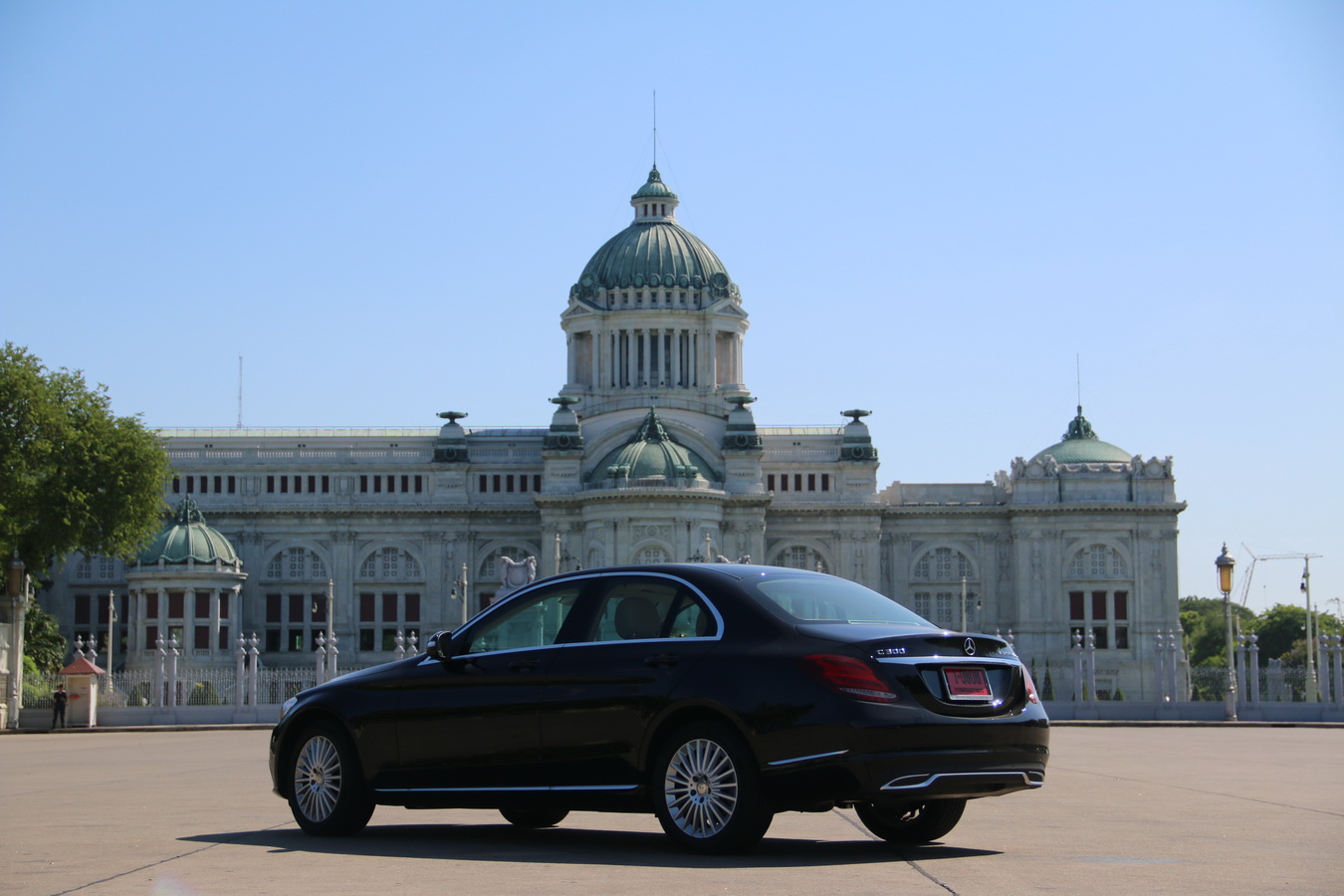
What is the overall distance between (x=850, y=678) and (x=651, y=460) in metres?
81.2

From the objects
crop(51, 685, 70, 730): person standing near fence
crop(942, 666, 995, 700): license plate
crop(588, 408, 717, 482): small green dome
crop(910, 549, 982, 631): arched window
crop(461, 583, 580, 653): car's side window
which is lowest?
crop(51, 685, 70, 730): person standing near fence

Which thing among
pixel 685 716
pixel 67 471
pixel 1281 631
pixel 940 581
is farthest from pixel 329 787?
pixel 1281 631

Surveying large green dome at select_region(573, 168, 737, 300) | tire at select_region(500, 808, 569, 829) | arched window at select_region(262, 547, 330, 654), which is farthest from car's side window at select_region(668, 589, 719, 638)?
large green dome at select_region(573, 168, 737, 300)

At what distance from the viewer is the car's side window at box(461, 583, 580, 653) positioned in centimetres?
1474

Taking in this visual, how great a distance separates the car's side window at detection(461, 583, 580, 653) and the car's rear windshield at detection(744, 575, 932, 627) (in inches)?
67.2

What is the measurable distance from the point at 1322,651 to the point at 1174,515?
39167 millimetres

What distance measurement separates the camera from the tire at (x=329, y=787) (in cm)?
1513

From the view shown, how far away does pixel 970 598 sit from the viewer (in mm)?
102688

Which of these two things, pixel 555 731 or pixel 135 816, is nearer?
pixel 555 731

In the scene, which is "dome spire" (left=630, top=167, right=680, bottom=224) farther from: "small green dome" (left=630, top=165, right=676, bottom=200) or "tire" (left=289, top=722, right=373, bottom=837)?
"tire" (left=289, top=722, right=373, bottom=837)

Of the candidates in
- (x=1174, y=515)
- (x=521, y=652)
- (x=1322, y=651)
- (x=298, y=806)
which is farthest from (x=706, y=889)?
(x=1174, y=515)

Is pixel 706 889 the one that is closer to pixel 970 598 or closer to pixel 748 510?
pixel 748 510

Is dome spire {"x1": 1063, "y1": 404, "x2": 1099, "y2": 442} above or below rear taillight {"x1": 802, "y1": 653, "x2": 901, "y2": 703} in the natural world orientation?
above

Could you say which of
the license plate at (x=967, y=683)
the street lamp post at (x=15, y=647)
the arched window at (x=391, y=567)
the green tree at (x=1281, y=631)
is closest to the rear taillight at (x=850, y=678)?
the license plate at (x=967, y=683)
